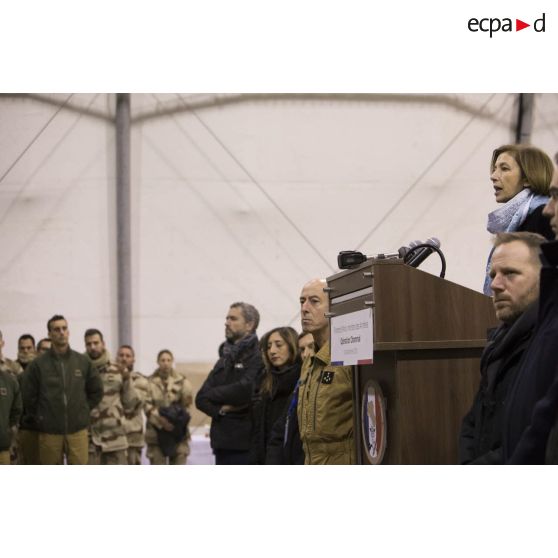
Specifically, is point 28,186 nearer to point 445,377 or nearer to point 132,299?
point 132,299

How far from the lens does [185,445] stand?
7.99m

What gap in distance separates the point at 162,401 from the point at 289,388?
3.84 meters

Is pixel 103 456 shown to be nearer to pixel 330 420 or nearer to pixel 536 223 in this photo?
pixel 330 420

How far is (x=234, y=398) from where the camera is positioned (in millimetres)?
5648

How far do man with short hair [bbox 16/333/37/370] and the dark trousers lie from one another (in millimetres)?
3187

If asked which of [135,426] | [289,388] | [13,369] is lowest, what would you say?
[135,426]

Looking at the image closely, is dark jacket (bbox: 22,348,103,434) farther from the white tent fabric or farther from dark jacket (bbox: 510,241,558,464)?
dark jacket (bbox: 510,241,558,464)

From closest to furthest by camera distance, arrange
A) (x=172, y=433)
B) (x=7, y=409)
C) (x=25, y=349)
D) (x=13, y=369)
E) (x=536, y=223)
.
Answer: (x=536, y=223), (x=7, y=409), (x=172, y=433), (x=13, y=369), (x=25, y=349)

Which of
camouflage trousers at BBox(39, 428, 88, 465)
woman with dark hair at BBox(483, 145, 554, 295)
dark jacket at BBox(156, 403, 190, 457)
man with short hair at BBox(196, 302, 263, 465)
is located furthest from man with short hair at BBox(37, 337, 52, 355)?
woman with dark hair at BBox(483, 145, 554, 295)

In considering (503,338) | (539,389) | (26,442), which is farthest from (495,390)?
(26,442)

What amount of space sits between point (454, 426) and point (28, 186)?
6814 mm

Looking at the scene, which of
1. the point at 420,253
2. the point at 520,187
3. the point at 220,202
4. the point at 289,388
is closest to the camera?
the point at 420,253

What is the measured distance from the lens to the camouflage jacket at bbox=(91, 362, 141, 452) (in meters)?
7.43
